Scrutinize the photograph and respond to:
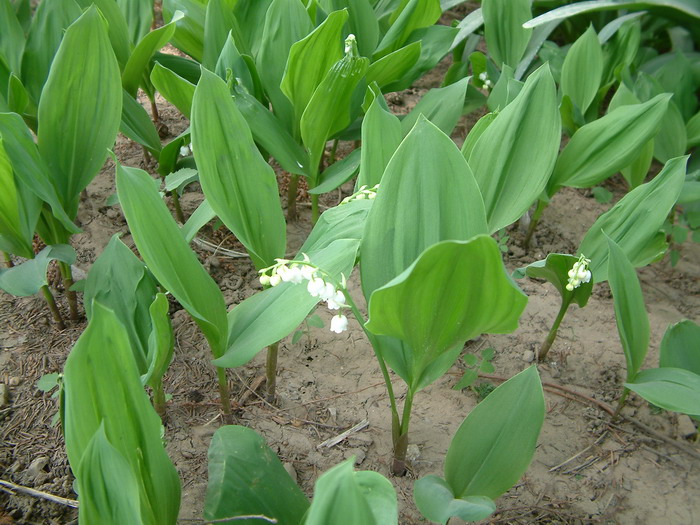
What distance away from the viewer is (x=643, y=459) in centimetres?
151

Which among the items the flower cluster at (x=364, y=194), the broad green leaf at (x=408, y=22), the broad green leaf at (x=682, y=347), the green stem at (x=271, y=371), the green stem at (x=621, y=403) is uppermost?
the broad green leaf at (x=408, y=22)

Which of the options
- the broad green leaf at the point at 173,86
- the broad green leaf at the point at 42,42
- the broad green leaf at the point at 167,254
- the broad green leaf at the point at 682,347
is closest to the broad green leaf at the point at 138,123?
the broad green leaf at the point at 173,86

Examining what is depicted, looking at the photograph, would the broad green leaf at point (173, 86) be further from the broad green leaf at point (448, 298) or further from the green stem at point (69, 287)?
the broad green leaf at point (448, 298)

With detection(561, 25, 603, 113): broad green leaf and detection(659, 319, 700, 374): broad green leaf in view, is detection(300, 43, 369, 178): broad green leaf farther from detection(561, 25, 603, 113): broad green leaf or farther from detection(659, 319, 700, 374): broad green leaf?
detection(659, 319, 700, 374): broad green leaf

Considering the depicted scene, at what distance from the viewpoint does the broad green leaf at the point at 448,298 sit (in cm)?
90

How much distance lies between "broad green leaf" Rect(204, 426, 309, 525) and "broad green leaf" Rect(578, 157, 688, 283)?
2.89ft

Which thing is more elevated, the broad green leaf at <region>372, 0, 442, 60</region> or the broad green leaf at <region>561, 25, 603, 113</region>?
the broad green leaf at <region>372, 0, 442, 60</region>

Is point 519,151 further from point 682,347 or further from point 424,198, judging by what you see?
point 682,347

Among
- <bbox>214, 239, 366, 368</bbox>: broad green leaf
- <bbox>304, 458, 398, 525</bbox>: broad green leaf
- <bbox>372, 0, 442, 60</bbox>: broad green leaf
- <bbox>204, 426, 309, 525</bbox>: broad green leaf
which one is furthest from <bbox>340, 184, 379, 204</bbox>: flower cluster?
<bbox>372, 0, 442, 60</bbox>: broad green leaf

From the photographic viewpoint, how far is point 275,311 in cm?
123

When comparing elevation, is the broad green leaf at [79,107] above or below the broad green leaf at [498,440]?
above

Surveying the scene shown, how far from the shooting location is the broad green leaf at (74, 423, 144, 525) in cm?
87

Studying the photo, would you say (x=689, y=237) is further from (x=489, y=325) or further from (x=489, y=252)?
(x=489, y=252)

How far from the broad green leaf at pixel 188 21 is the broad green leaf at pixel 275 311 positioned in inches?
44.7
